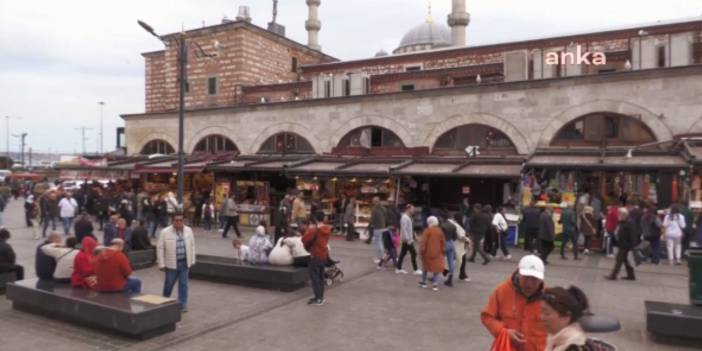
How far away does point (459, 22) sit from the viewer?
99.3ft

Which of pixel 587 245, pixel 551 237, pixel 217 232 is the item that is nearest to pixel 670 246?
pixel 587 245

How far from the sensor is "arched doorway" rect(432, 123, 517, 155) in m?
18.5

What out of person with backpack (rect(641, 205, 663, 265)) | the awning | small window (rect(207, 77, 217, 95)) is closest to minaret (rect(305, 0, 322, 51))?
small window (rect(207, 77, 217, 95))

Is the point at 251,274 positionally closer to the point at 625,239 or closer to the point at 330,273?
the point at 330,273

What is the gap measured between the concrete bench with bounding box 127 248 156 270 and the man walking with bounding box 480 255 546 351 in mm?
10177

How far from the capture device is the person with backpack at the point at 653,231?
13.2 m

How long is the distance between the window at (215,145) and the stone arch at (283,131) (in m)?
1.37

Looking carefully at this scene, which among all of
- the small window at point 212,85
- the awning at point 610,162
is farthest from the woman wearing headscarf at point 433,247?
the small window at point 212,85

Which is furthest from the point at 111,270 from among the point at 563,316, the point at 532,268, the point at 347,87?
the point at 347,87

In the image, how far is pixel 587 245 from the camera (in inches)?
588

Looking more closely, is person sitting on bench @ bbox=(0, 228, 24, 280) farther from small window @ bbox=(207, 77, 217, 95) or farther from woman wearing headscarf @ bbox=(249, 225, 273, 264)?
small window @ bbox=(207, 77, 217, 95)

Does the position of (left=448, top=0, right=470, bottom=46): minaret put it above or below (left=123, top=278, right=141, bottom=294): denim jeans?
above

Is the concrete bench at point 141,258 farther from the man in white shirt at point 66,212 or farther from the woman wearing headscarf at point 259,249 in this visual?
the man in white shirt at point 66,212

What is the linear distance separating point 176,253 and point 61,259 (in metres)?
→ 2.07
